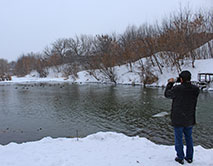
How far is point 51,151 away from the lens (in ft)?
16.5

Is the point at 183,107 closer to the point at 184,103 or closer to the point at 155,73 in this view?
the point at 184,103

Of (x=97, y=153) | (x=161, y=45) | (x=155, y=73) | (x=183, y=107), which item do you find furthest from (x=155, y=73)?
(x=183, y=107)

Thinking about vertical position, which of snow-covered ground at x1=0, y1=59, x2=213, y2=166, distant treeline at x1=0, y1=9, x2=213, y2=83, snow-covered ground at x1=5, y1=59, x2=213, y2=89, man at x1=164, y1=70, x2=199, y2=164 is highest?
distant treeline at x1=0, y1=9, x2=213, y2=83

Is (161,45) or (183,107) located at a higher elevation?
(161,45)

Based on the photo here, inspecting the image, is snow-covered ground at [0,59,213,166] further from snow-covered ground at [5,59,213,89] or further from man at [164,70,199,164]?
snow-covered ground at [5,59,213,89]

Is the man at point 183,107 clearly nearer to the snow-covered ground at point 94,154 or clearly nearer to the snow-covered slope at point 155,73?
the snow-covered ground at point 94,154

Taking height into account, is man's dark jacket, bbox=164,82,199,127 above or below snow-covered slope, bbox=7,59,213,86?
below

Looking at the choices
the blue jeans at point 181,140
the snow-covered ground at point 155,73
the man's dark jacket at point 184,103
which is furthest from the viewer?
the snow-covered ground at point 155,73

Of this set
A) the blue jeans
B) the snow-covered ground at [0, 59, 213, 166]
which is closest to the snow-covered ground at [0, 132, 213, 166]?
the snow-covered ground at [0, 59, 213, 166]

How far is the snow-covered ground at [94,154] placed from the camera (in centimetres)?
A: 425

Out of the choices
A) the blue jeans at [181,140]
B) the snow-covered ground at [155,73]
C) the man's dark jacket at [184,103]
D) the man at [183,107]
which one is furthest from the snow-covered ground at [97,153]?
the snow-covered ground at [155,73]

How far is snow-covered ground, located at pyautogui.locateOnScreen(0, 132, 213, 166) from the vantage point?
13.9 ft

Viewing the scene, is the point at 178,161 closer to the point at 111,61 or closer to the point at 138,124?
the point at 138,124

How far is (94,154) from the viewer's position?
187 inches
